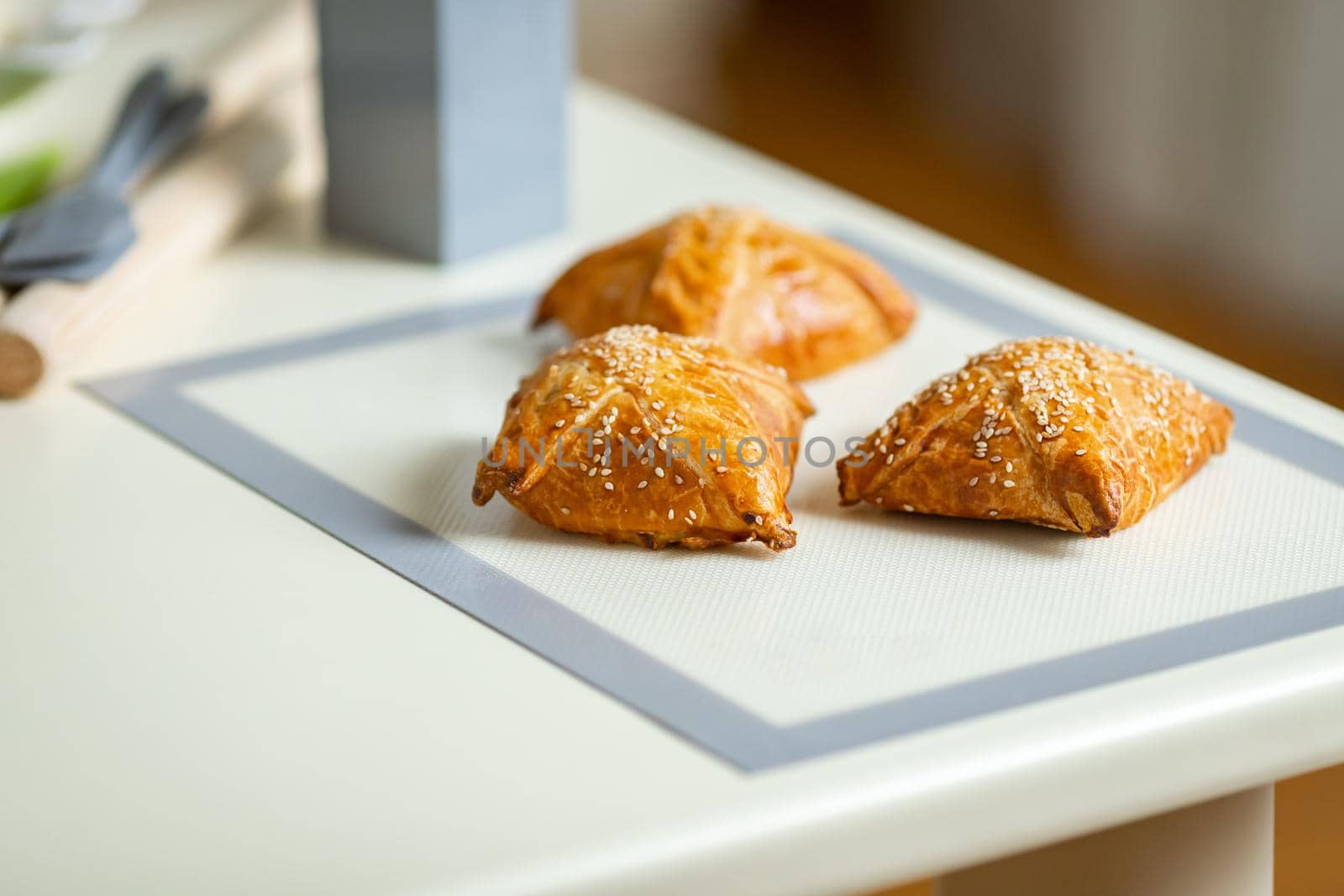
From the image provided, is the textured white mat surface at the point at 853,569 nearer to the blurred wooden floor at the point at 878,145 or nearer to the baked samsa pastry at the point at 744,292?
the baked samsa pastry at the point at 744,292

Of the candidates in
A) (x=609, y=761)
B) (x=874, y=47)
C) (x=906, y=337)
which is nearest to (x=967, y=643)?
(x=609, y=761)

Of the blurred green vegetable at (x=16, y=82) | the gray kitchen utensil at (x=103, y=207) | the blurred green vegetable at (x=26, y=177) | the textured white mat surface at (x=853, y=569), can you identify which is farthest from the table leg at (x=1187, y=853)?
the blurred green vegetable at (x=16, y=82)

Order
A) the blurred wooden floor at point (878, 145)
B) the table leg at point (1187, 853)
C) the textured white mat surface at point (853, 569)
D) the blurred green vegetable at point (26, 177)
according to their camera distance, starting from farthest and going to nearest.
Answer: the blurred wooden floor at point (878, 145), the blurred green vegetable at point (26, 177), the table leg at point (1187, 853), the textured white mat surface at point (853, 569)

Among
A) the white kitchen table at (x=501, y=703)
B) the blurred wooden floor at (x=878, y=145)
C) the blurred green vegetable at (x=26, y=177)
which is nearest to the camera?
Result: the white kitchen table at (x=501, y=703)

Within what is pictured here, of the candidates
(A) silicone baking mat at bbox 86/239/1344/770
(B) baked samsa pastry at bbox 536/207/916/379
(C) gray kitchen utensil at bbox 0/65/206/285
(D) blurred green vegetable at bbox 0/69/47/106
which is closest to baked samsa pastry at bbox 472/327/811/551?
(A) silicone baking mat at bbox 86/239/1344/770

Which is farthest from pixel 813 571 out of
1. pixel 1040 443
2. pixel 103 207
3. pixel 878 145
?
pixel 878 145

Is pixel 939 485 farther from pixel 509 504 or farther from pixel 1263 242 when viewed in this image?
pixel 1263 242
